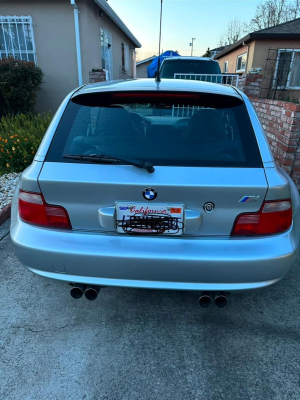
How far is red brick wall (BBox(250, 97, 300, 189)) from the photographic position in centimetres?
389

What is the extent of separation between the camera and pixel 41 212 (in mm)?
1775

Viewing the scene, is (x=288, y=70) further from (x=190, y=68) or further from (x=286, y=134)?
(x=286, y=134)

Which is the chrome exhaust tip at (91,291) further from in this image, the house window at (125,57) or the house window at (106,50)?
the house window at (125,57)

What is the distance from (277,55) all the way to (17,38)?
10507 millimetres

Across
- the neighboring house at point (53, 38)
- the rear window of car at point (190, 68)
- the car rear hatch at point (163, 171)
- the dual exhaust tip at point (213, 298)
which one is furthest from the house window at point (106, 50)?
the dual exhaust tip at point (213, 298)

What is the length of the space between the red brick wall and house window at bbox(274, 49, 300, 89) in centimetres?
952

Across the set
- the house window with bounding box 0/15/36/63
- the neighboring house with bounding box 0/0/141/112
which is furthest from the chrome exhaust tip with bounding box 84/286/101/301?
the house window with bounding box 0/15/36/63

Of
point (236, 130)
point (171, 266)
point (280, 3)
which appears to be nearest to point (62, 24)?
point (236, 130)

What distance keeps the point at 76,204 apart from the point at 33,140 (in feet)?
11.7

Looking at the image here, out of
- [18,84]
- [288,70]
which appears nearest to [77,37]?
[18,84]

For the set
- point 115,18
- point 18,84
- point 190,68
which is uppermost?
point 115,18

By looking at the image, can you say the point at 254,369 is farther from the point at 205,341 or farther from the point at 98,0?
the point at 98,0

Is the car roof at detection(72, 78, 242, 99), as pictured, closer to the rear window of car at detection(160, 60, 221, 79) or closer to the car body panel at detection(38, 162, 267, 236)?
the car body panel at detection(38, 162, 267, 236)

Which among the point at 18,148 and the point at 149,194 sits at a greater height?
the point at 149,194
